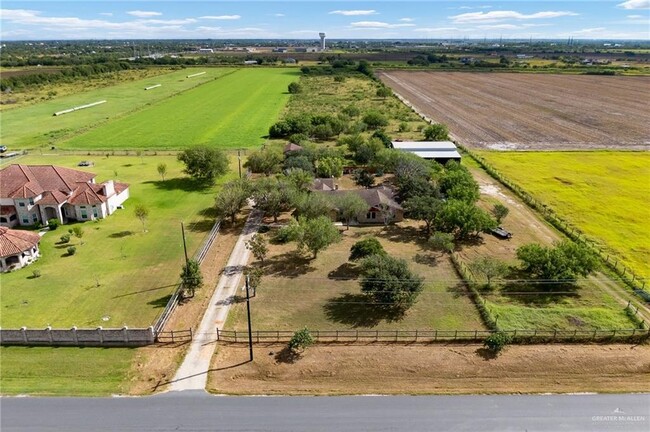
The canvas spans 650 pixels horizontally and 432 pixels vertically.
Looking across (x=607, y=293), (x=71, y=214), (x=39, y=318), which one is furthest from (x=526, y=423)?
(x=71, y=214)

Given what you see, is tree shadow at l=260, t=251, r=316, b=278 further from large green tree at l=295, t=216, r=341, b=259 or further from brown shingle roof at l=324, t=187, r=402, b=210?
brown shingle roof at l=324, t=187, r=402, b=210

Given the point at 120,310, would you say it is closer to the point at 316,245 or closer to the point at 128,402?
the point at 128,402

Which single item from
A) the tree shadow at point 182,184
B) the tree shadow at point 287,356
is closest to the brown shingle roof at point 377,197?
the tree shadow at point 182,184

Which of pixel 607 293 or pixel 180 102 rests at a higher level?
pixel 180 102

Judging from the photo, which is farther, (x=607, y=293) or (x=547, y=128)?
(x=547, y=128)

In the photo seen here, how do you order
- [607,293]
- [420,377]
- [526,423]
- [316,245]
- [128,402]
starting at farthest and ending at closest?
[316,245]
[607,293]
[420,377]
[128,402]
[526,423]

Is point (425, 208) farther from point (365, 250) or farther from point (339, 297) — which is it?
point (339, 297)

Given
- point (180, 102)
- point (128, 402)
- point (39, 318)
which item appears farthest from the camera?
point (180, 102)

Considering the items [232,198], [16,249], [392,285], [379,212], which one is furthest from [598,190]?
[16,249]
